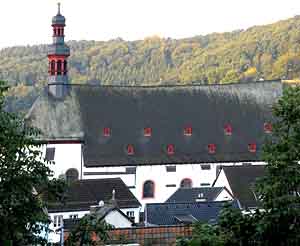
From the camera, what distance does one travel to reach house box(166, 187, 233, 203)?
41.9 m

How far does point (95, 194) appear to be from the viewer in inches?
1576

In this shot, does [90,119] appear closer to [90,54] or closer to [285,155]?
[285,155]

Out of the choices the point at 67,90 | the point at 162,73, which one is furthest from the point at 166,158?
the point at 162,73

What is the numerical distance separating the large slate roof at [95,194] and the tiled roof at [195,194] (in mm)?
2509

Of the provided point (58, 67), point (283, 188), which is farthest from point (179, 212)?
point (283, 188)

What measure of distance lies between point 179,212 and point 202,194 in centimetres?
822

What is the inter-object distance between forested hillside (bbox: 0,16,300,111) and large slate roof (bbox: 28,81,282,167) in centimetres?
6017

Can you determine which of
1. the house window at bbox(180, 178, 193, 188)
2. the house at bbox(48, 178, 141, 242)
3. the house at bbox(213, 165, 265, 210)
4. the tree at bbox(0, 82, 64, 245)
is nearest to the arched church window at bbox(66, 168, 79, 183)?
the house at bbox(48, 178, 141, 242)

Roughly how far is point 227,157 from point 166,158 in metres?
3.49

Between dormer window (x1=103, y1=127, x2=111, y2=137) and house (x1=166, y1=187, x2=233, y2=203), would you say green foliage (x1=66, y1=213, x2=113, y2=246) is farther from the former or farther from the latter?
dormer window (x1=103, y1=127, x2=111, y2=137)

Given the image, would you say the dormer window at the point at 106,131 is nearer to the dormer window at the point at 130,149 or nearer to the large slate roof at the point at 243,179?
the dormer window at the point at 130,149

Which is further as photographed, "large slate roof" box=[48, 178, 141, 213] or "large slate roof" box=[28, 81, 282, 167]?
"large slate roof" box=[28, 81, 282, 167]

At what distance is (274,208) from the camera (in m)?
12.0

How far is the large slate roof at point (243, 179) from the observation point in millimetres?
42031
